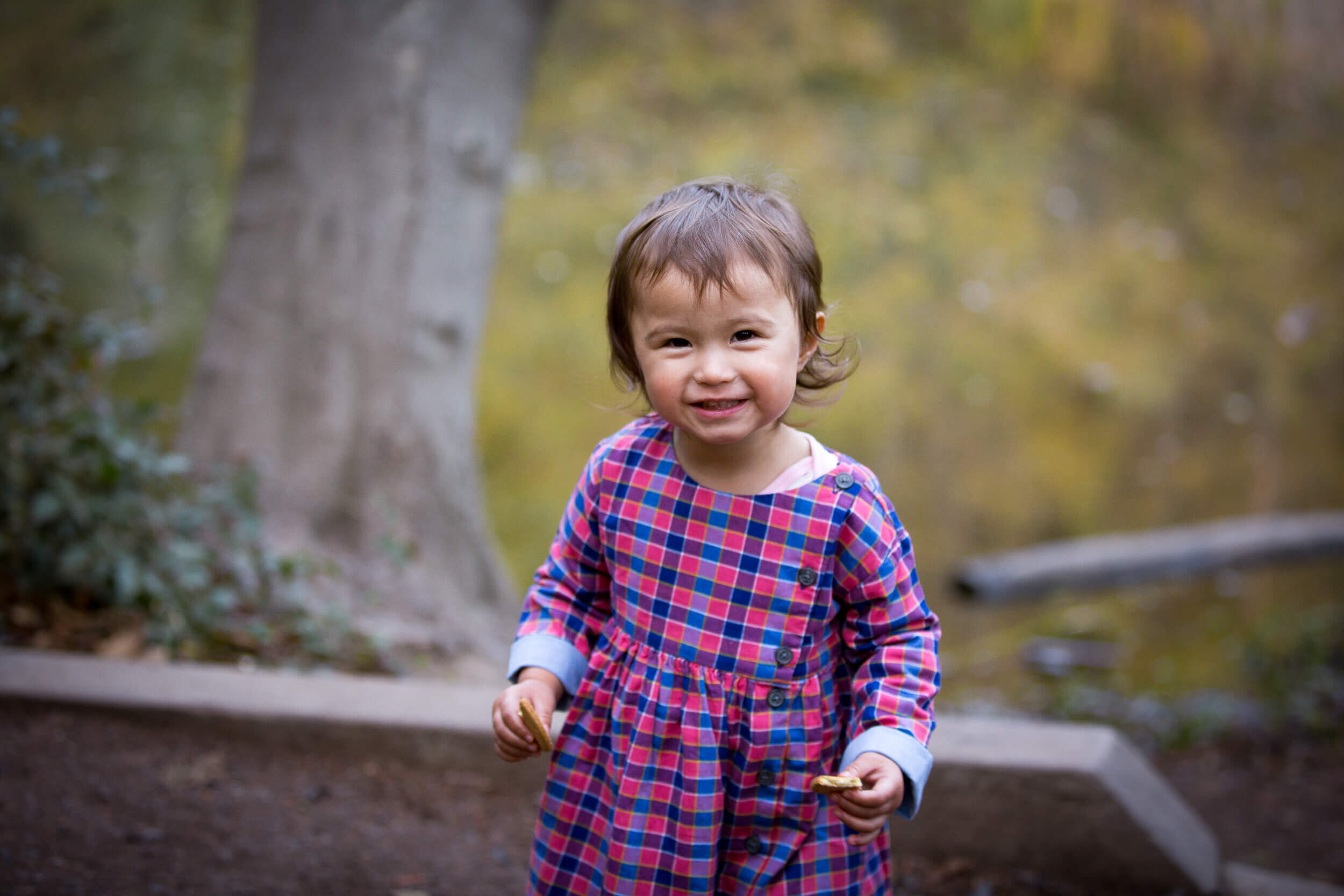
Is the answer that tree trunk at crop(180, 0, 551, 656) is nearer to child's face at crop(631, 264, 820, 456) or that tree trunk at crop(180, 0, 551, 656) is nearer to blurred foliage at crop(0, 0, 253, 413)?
child's face at crop(631, 264, 820, 456)

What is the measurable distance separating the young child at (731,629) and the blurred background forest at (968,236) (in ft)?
13.3

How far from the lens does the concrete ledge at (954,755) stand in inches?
84.5

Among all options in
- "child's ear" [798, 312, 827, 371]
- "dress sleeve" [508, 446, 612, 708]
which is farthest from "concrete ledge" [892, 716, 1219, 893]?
"child's ear" [798, 312, 827, 371]

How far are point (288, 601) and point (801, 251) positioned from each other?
216cm

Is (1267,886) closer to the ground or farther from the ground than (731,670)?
closer to the ground

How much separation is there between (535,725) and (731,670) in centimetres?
27

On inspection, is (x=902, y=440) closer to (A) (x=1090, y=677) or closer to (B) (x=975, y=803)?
(A) (x=1090, y=677)

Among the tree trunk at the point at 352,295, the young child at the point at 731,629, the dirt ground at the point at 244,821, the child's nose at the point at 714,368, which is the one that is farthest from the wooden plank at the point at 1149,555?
the child's nose at the point at 714,368

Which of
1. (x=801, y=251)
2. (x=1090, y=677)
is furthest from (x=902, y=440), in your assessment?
(x=801, y=251)

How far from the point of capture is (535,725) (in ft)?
4.54

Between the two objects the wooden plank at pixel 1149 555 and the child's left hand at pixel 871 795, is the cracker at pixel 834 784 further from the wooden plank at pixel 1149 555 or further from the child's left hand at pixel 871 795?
the wooden plank at pixel 1149 555

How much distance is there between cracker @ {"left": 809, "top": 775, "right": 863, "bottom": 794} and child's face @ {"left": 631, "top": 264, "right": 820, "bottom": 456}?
0.44m

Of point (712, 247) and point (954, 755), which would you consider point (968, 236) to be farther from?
point (712, 247)

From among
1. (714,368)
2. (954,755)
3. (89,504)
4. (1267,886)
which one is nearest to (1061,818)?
(954,755)
